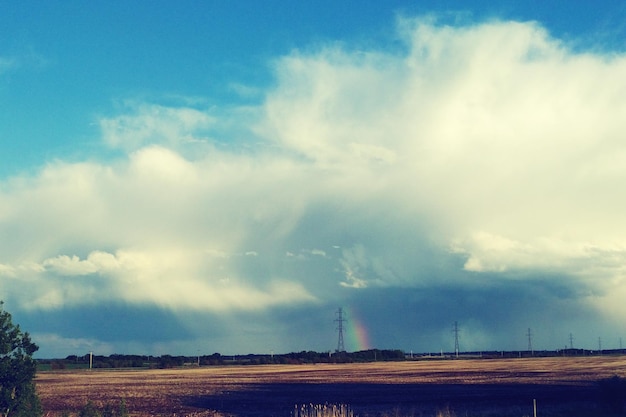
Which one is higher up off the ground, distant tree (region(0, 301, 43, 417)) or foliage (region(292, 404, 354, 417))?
distant tree (region(0, 301, 43, 417))

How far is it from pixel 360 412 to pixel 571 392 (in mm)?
23281

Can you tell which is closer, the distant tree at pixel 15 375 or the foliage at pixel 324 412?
the distant tree at pixel 15 375

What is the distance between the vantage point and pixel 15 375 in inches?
802

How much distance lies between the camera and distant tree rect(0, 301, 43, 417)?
66.5ft

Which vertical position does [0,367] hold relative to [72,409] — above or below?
above

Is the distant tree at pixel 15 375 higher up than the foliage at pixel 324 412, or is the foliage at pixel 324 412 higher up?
the distant tree at pixel 15 375

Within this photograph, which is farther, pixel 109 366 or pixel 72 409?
pixel 109 366

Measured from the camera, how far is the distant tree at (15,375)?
20.3 m

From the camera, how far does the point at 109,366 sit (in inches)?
7712

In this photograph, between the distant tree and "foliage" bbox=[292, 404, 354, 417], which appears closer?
the distant tree

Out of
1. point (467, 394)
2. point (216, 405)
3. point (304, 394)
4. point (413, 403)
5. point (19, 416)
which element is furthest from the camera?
point (304, 394)

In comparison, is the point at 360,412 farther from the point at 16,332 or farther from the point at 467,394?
the point at 16,332

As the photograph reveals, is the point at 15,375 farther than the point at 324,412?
No

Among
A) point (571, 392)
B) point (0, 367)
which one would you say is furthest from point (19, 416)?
point (571, 392)
